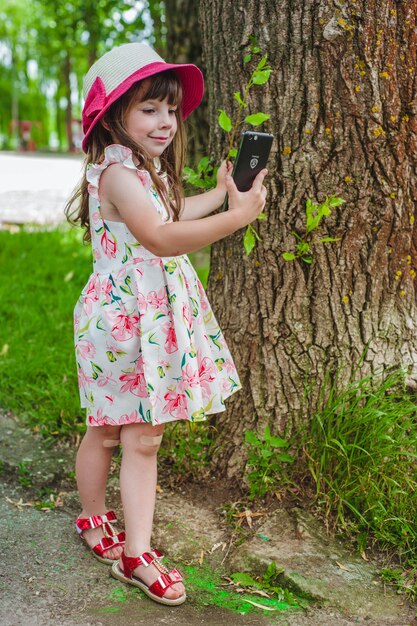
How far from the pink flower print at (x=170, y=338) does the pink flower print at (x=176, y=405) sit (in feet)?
0.47

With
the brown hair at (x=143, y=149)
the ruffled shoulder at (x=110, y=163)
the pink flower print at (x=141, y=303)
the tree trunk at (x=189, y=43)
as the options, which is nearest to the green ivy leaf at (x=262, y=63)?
the brown hair at (x=143, y=149)

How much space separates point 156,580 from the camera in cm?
231

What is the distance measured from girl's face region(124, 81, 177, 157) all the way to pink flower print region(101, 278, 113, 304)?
44 centimetres

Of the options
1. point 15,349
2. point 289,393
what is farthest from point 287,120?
point 15,349

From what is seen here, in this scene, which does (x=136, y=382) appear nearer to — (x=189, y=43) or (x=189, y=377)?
(x=189, y=377)

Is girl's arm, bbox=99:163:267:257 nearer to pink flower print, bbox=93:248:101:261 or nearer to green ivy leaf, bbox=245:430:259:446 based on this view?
pink flower print, bbox=93:248:101:261

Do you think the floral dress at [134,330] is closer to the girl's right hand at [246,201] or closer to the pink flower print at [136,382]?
the pink flower print at [136,382]

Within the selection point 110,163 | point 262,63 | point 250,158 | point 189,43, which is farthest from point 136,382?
point 189,43

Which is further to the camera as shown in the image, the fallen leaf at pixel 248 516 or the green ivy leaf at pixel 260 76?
the fallen leaf at pixel 248 516

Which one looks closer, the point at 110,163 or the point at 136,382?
the point at 110,163

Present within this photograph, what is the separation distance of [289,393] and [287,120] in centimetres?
102

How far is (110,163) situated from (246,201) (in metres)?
0.45

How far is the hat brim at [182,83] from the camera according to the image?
219cm

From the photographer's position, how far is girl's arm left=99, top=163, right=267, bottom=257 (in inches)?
84.2
